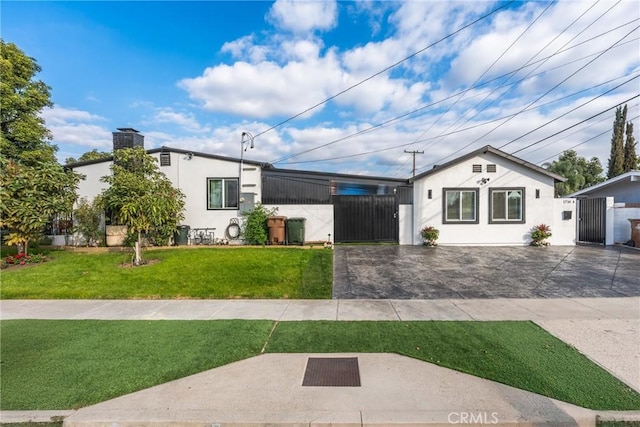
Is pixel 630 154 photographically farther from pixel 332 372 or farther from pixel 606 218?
pixel 332 372

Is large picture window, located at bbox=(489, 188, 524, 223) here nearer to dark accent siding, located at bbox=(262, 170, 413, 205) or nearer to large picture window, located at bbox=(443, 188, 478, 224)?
large picture window, located at bbox=(443, 188, 478, 224)

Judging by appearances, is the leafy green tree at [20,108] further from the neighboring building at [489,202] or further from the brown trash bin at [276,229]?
the neighboring building at [489,202]

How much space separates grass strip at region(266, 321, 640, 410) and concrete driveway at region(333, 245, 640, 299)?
5.69 feet

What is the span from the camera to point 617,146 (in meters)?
28.7

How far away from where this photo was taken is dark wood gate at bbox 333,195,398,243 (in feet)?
42.1

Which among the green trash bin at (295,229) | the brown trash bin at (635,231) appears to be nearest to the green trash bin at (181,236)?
the green trash bin at (295,229)

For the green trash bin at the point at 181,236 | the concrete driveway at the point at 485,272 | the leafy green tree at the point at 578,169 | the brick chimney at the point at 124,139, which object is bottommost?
the concrete driveway at the point at 485,272

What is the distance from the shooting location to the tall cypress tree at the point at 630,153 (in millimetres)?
27852

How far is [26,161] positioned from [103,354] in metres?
20.3

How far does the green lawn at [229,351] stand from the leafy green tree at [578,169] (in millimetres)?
31882

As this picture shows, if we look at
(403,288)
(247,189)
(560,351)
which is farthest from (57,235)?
(560,351)

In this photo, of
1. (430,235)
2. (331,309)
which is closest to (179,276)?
(331,309)

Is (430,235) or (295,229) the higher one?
(295,229)

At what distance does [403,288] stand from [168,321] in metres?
4.67
